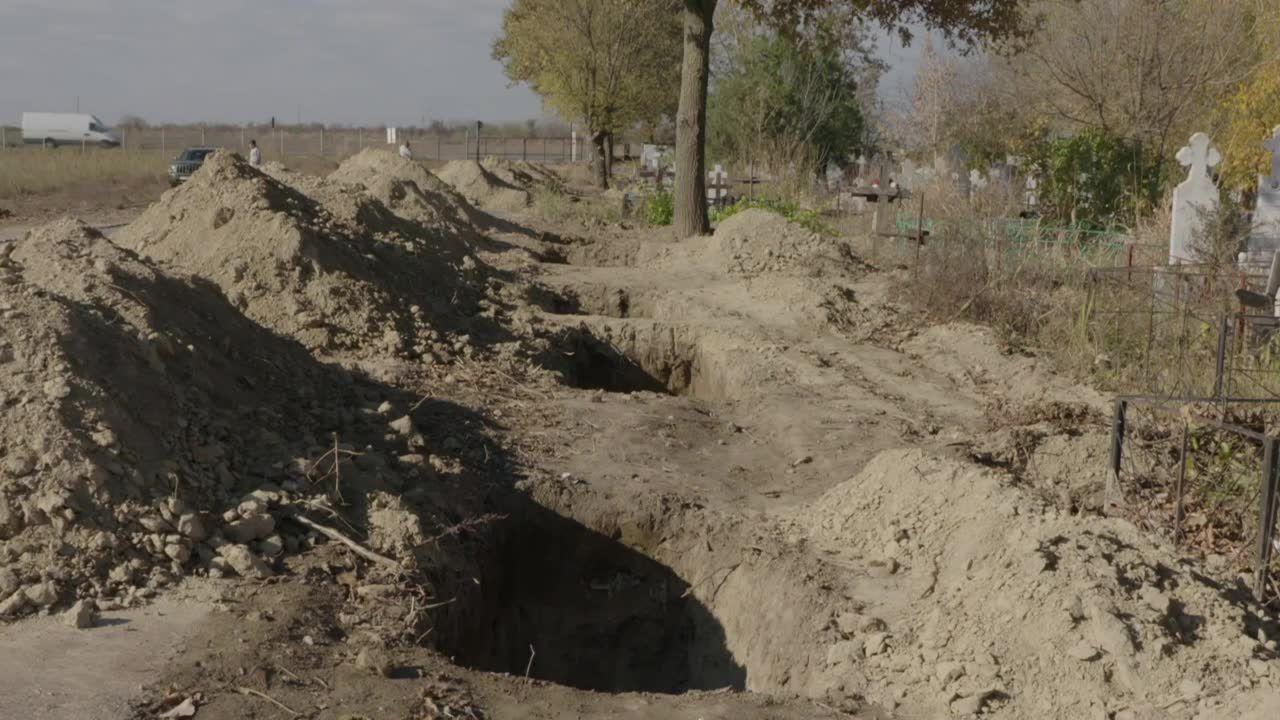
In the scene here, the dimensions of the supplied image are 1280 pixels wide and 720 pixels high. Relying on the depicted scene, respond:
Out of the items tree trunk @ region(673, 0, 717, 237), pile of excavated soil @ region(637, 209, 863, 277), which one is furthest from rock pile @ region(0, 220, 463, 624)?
tree trunk @ region(673, 0, 717, 237)

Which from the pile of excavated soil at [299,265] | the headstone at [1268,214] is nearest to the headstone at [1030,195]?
the headstone at [1268,214]

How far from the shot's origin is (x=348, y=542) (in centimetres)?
662

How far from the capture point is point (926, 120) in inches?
1633

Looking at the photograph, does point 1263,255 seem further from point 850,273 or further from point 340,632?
point 340,632

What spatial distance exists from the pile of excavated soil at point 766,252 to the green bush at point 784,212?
1928 mm

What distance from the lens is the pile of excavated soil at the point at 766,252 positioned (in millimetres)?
16156

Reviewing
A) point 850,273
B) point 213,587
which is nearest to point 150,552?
point 213,587

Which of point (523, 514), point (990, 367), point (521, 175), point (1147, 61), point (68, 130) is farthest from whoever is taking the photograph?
point (68, 130)

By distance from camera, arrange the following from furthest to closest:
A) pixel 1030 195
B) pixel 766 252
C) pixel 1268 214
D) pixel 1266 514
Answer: pixel 1030 195 → pixel 766 252 → pixel 1268 214 → pixel 1266 514

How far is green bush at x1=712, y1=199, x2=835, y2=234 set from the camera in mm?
20109

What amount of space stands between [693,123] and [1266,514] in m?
14.8

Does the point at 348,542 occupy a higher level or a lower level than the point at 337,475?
lower

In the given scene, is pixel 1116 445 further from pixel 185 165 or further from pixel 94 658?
pixel 185 165

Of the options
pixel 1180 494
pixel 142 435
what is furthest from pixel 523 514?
pixel 1180 494
